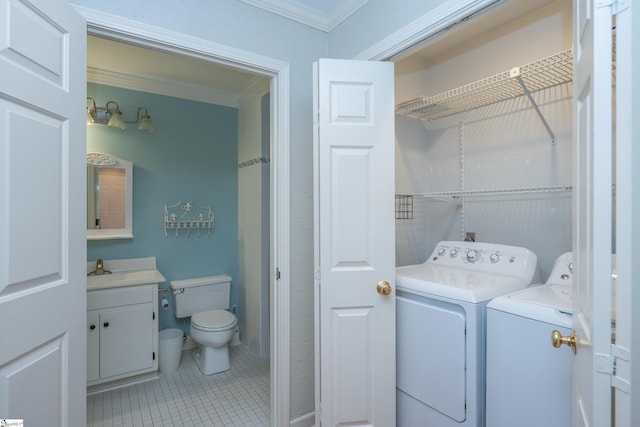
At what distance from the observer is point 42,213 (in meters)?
1.09

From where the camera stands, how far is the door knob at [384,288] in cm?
156

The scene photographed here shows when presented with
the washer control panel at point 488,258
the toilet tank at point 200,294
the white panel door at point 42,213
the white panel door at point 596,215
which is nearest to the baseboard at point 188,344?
the toilet tank at point 200,294

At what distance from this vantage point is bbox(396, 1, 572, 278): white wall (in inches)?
71.5

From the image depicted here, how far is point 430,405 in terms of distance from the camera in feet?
4.91

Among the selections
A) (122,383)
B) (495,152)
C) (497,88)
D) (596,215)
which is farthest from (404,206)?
(122,383)

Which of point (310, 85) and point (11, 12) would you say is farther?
point (310, 85)

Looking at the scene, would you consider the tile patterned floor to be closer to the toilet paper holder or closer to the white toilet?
the white toilet

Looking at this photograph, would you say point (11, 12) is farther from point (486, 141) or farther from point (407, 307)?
point (486, 141)

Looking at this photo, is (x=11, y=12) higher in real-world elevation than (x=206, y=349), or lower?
higher

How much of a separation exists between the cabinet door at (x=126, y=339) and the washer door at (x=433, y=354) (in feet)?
6.07

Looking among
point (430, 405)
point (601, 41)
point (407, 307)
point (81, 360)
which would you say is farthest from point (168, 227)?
point (601, 41)

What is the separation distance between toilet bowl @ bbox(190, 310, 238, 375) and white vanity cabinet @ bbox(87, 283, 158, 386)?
31 cm

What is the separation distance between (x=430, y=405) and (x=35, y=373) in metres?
1.50

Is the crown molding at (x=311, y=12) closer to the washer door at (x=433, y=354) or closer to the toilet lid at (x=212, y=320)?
the washer door at (x=433, y=354)
